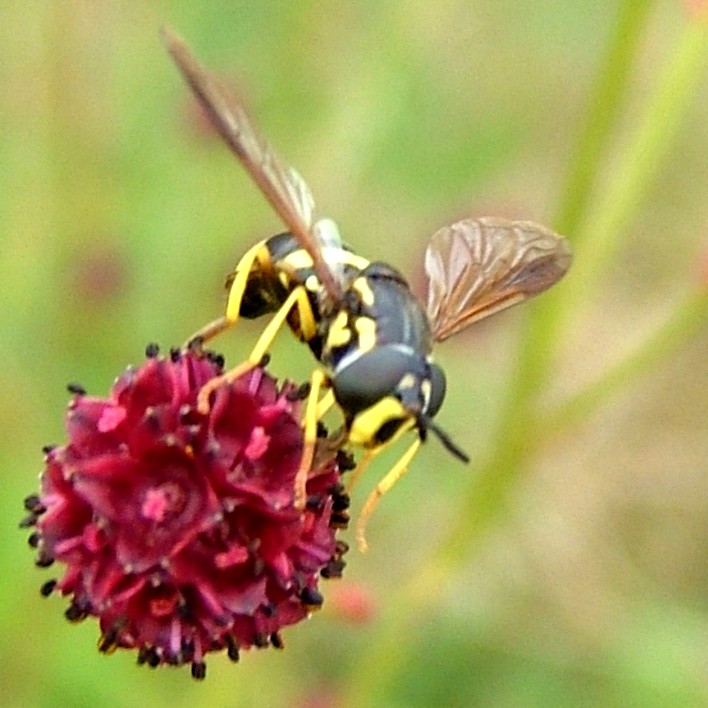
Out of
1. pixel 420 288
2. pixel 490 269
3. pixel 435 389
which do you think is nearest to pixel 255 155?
pixel 435 389

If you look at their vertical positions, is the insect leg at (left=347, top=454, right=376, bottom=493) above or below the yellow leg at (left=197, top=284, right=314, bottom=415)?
below

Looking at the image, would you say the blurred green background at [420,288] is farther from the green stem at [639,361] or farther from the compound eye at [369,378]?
the compound eye at [369,378]

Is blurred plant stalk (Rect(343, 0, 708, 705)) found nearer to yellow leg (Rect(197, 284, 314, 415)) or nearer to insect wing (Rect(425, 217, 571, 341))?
insect wing (Rect(425, 217, 571, 341))

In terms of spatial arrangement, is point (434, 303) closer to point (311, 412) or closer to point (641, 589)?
point (311, 412)

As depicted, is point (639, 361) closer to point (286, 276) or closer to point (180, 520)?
point (286, 276)

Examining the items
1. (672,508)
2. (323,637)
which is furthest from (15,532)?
(672,508)

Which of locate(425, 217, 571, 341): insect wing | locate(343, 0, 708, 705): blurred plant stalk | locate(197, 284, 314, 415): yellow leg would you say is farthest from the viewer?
locate(343, 0, 708, 705): blurred plant stalk

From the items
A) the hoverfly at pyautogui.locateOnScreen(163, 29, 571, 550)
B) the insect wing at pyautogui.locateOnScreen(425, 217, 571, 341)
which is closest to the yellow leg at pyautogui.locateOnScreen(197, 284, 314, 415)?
the hoverfly at pyautogui.locateOnScreen(163, 29, 571, 550)

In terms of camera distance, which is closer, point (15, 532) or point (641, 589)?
point (15, 532)

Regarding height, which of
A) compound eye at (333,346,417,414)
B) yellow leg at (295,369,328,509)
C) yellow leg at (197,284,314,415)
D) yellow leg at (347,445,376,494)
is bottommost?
yellow leg at (347,445,376,494)
